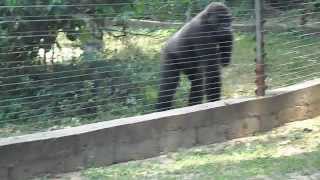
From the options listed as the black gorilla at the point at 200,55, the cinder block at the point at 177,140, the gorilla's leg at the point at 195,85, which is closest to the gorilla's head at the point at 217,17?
the black gorilla at the point at 200,55

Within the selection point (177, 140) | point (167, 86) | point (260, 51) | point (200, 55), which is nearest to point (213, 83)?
point (200, 55)

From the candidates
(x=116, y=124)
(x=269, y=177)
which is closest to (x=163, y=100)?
(x=116, y=124)

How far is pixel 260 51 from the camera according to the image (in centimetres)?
771

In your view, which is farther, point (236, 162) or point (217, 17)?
point (217, 17)

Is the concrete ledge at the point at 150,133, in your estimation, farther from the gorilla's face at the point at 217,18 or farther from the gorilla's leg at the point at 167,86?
the gorilla's face at the point at 217,18

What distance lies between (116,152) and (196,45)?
6.85ft

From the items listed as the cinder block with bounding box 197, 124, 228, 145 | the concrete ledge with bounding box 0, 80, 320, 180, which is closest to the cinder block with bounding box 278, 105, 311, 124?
the concrete ledge with bounding box 0, 80, 320, 180

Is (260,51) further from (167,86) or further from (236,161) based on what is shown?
(236,161)

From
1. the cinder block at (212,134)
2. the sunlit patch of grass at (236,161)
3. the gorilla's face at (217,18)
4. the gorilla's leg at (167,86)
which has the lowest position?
the sunlit patch of grass at (236,161)

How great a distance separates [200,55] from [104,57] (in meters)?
1.20

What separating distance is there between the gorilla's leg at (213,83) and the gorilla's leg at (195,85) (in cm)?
9

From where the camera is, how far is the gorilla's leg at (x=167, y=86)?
25.8ft

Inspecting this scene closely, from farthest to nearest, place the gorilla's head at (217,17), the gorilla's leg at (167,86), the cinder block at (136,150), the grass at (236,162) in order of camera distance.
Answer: the gorilla's head at (217,17)
the gorilla's leg at (167,86)
the cinder block at (136,150)
the grass at (236,162)

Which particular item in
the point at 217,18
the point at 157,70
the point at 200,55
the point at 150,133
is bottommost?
the point at 150,133
